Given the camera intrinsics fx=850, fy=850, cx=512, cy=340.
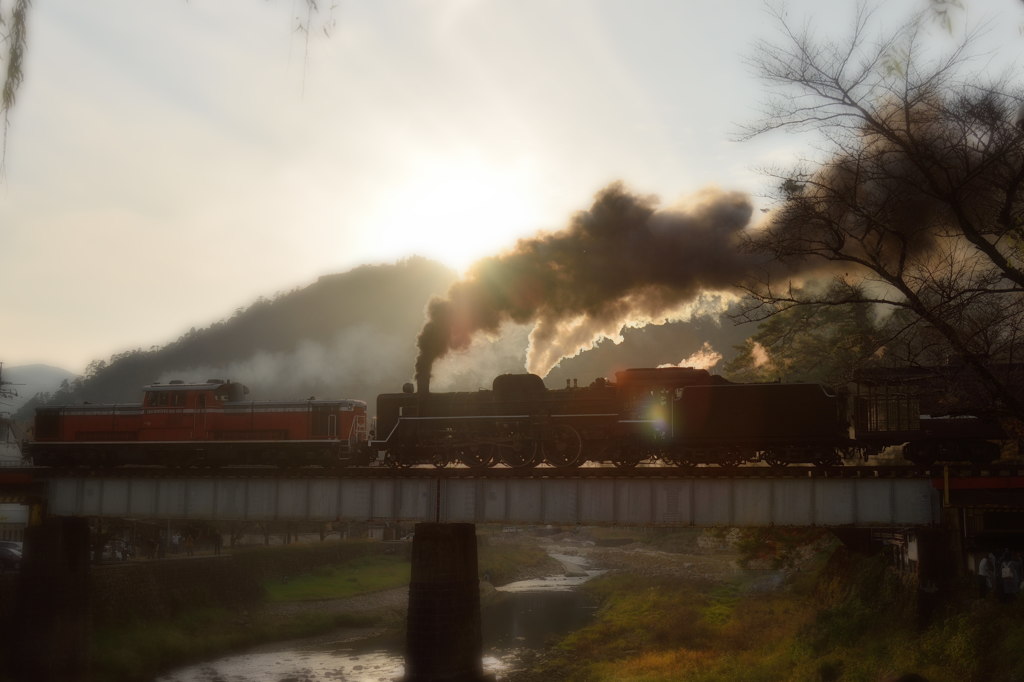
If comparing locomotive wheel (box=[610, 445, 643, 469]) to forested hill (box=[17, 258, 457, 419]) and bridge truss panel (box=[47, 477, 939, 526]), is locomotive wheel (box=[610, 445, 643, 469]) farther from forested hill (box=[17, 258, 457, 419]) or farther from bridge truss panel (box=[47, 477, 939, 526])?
forested hill (box=[17, 258, 457, 419])

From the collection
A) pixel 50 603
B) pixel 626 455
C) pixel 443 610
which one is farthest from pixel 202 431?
pixel 626 455

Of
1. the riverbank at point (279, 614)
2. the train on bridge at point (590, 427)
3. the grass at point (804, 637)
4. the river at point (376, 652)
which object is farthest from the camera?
the riverbank at point (279, 614)

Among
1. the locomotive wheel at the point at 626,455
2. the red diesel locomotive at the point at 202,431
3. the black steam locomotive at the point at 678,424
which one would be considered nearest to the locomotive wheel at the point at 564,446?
the black steam locomotive at the point at 678,424

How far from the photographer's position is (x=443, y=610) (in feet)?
95.6

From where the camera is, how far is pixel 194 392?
34.3 m

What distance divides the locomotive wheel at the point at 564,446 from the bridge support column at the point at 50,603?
69.4ft

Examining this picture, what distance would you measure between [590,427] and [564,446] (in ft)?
3.84

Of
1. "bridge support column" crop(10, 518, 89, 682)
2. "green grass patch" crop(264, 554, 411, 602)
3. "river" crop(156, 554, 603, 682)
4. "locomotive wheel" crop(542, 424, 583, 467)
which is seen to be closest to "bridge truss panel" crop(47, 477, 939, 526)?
"locomotive wheel" crop(542, 424, 583, 467)

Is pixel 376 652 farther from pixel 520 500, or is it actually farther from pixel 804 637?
pixel 804 637

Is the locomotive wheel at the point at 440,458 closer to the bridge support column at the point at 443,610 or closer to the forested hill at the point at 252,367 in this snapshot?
the bridge support column at the point at 443,610

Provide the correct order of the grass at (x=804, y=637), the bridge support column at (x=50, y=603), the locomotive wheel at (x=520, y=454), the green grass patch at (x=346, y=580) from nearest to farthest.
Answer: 1. the grass at (x=804, y=637)
2. the locomotive wheel at (x=520, y=454)
3. the bridge support column at (x=50, y=603)
4. the green grass patch at (x=346, y=580)

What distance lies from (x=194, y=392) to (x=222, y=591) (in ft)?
80.2

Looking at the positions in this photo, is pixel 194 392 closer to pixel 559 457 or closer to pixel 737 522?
pixel 559 457

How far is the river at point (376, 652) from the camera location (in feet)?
137
